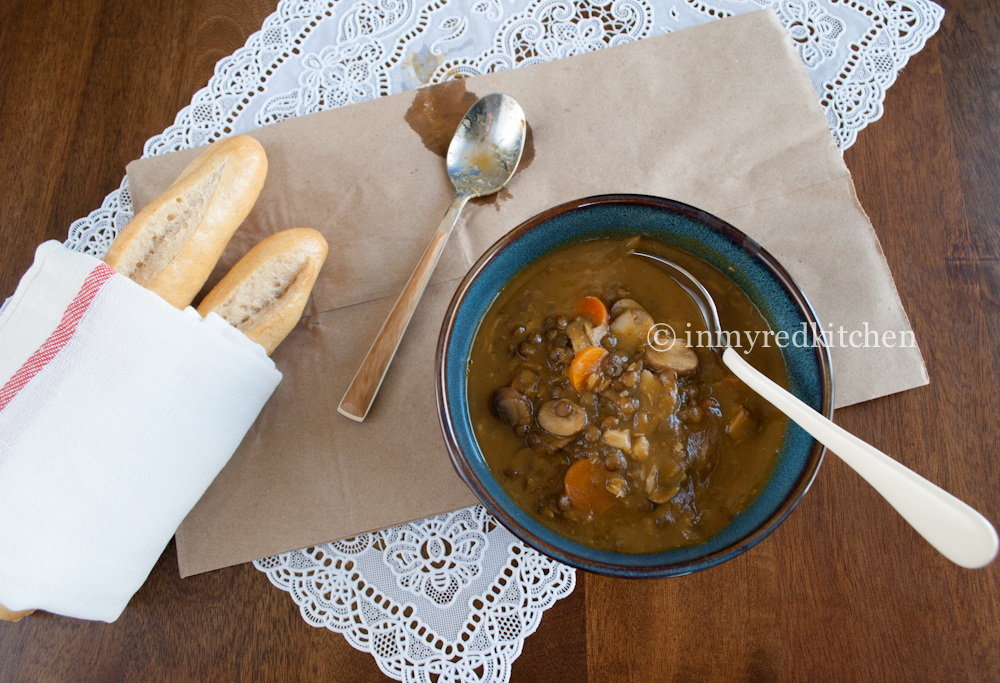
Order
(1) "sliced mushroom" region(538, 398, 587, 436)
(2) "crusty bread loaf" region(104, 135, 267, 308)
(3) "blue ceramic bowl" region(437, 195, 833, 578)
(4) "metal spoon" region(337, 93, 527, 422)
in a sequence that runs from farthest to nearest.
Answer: (4) "metal spoon" region(337, 93, 527, 422), (2) "crusty bread loaf" region(104, 135, 267, 308), (1) "sliced mushroom" region(538, 398, 587, 436), (3) "blue ceramic bowl" region(437, 195, 833, 578)

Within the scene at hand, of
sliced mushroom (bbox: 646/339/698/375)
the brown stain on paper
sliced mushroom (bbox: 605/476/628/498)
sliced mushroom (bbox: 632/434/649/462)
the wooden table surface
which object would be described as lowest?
the wooden table surface

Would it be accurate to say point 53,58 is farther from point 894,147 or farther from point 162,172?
point 894,147

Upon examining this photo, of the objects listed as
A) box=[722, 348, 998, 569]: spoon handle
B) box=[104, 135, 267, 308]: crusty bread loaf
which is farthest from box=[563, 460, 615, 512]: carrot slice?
box=[104, 135, 267, 308]: crusty bread loaf

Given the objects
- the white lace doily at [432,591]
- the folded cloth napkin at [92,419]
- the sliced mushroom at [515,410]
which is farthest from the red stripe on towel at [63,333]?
the sliced mushroom at [515,410]

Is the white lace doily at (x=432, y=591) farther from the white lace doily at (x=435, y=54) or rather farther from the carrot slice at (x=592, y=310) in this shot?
the carrot slice at (x=592, y=310)

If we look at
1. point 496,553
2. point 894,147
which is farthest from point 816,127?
point 496,553

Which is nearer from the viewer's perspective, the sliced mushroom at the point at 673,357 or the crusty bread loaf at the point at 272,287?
the sliced mushroom at the point at 673,357

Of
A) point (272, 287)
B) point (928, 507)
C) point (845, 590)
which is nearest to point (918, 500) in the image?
point (928, 507)

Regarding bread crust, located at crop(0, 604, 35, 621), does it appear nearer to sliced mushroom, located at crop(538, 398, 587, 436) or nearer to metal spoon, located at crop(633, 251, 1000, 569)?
sliced mushroom, located at crop(538, 398, 587, 436)
